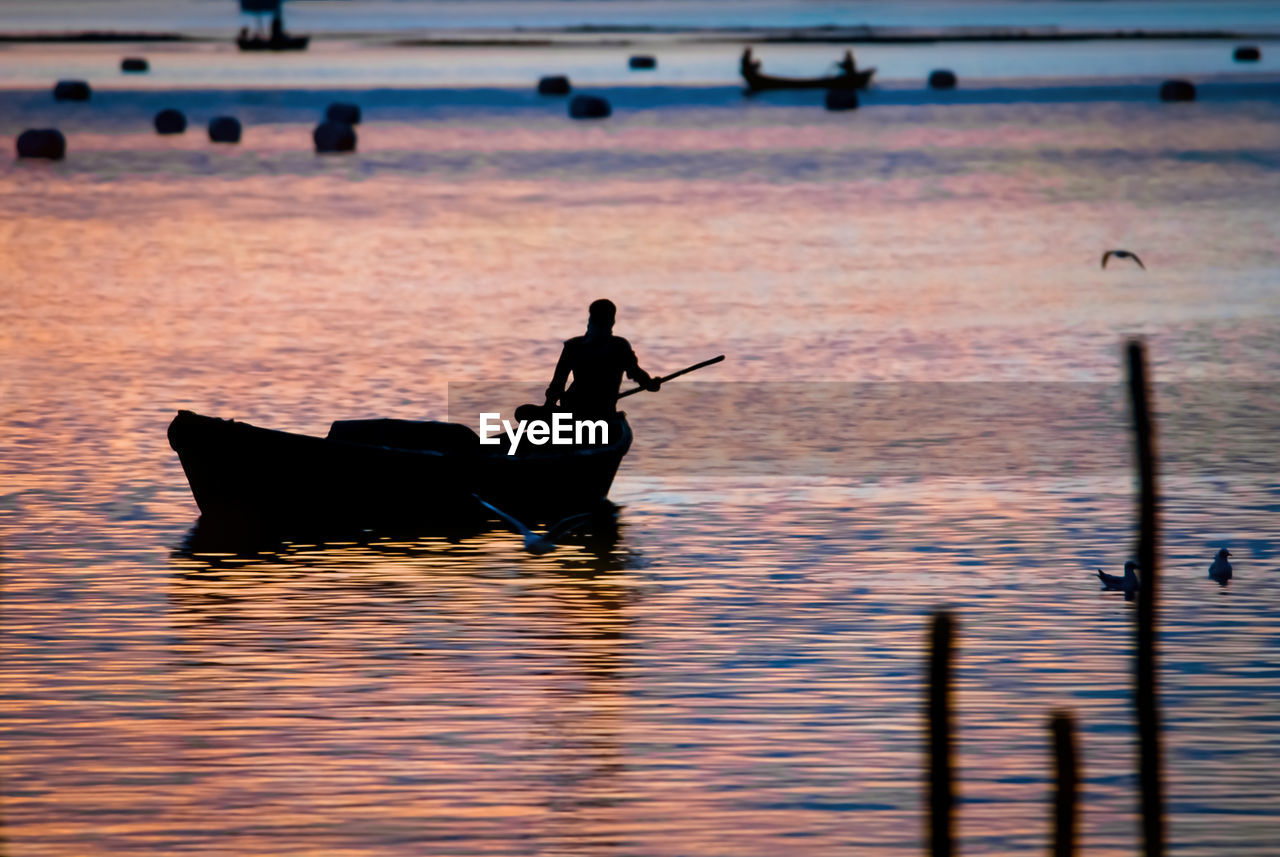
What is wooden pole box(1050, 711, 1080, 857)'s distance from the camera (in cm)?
900

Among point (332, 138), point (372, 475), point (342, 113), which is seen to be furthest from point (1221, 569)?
point (342, 113)

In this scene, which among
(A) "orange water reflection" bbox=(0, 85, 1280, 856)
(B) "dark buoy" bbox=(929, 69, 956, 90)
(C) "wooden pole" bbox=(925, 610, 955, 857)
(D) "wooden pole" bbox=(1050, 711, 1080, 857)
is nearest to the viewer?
(D) "wooden pole" bbox=(1050, 711, 1080, 857)

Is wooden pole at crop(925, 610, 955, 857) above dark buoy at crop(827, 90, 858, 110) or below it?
below

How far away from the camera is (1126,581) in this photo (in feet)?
56.3

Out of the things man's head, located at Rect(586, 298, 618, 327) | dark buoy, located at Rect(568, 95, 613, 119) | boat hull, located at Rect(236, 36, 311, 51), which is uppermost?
boat hull, located at Rect(236, 36, 311, 51)

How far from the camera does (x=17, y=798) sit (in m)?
12.3

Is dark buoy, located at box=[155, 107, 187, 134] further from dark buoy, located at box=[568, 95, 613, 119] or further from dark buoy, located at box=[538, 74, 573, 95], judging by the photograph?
dark buoy, located at box=[538, 74, 573, 95]

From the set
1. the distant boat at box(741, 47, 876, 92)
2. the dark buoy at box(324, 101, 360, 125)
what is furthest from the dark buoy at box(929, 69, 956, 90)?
the dark buoy at box(324, 101, 360, 125)

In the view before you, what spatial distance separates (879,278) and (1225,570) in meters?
25.3

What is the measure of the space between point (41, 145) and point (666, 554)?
62.1 m

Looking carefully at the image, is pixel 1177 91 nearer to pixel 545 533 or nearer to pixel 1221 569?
pixel 545 533

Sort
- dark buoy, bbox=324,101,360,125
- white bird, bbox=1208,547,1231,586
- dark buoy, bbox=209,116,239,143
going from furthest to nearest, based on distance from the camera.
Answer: dark buoy, bbox=324,101,360,125 < dark buoy, bbox=209,116,239,143 < white bird, bbox=1208,547,1231,586

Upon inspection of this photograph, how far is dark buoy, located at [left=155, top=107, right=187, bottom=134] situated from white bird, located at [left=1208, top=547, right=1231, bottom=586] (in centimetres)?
7898

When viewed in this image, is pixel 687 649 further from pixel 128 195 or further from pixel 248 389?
pixel 128 195
